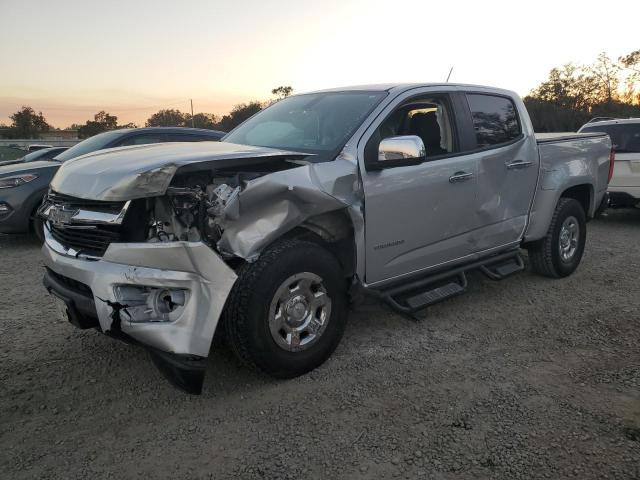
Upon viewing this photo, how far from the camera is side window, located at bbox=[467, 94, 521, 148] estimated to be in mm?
4402

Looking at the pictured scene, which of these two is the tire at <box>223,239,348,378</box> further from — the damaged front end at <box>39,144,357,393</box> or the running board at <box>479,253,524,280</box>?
the running board at <box>479,253,524,280</box>

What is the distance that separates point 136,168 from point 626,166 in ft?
26.9

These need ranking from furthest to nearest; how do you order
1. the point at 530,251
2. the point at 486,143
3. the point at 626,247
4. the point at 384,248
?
the point at 626,247
the point at 530,251
the point at 486,143
the point at 384,248

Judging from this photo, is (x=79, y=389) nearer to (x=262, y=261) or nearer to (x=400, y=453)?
(x=262, y=261)

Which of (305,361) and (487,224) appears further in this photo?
(487,224)

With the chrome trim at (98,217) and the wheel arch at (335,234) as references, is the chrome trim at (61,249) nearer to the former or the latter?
the chrome trim at (98,217)

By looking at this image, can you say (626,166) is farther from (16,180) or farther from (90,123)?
(90,123)

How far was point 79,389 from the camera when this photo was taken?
124 inches

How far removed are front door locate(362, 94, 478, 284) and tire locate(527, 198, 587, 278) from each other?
55.6 inches

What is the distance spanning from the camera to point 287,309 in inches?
122

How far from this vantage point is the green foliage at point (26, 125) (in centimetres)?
5015

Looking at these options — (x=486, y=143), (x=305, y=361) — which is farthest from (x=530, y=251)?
(x=305, y=361)

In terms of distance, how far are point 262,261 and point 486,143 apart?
2505 mm

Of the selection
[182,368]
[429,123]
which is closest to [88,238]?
[182,368]
